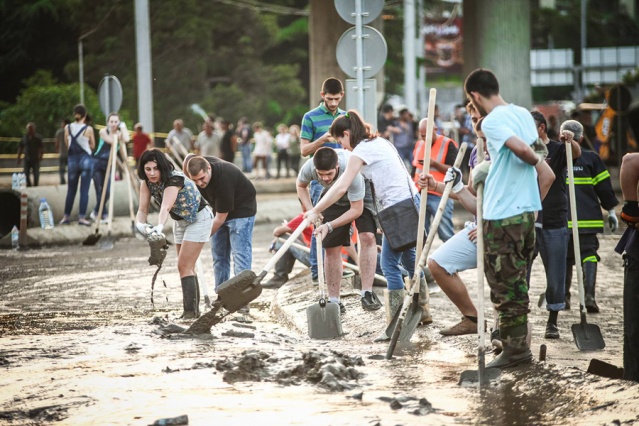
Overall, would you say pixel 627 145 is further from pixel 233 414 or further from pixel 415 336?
pixel 233 414

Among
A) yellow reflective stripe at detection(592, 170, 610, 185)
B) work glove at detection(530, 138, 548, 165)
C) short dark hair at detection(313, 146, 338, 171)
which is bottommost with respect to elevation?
yellow reflective stripe at detection(592, 170, 610, 185)

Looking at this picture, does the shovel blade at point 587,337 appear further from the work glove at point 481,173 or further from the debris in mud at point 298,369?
the work glove at point 481,173

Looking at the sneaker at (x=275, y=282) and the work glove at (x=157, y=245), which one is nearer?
the work glove at (x=157, y=245)

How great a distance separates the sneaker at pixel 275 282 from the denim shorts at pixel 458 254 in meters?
4.98

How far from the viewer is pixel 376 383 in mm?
6797

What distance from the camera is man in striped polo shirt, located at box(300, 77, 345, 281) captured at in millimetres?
11047

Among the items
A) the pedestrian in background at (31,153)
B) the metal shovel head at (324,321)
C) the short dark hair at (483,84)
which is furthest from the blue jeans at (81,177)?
the short dark hair at (483,84)

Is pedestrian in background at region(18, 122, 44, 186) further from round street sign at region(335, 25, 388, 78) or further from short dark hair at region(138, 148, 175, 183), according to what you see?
short dark hair at region(138, 148, 175, 183)

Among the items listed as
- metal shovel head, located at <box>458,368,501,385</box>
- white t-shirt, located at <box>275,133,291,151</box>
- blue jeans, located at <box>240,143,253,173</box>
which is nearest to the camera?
metal shovel head, located at <box>458,368,501,385</box>

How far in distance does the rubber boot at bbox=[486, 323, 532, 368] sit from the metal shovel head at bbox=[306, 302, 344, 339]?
236 cm

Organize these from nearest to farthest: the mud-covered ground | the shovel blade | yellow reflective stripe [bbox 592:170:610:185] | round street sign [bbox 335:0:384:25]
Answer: the mud-covered ground, the shovel blade, yellow reflective stripe [bbox 592:170:610:185], round street sign [bbox 335:0:384:25]

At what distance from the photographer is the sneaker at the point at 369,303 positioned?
381 inches

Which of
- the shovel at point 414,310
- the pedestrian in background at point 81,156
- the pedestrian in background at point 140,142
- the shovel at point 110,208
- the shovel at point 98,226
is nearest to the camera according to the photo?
the shovel at point 414,310

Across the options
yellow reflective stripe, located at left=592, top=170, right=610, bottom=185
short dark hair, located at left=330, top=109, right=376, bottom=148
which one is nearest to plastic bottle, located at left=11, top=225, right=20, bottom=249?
short dark hair, located at left=330, top=109, right=376, bottom=148
